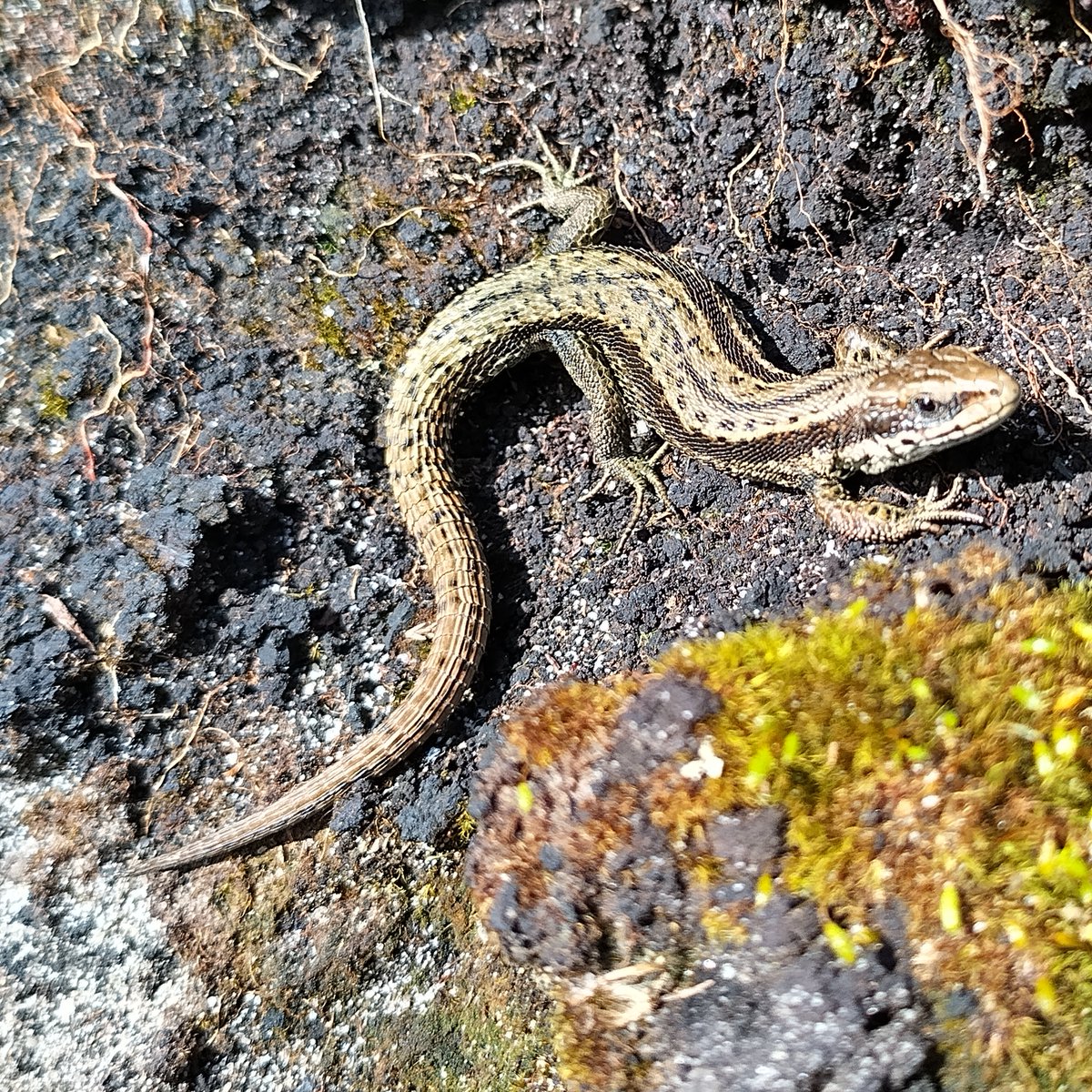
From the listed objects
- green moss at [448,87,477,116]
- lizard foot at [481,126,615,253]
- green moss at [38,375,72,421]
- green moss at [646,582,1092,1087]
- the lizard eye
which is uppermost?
green moss at [448,87,477,116]

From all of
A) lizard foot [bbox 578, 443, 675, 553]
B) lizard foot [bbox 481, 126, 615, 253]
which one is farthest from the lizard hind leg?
lizard foot [bbox 481, 126, 615, 253]

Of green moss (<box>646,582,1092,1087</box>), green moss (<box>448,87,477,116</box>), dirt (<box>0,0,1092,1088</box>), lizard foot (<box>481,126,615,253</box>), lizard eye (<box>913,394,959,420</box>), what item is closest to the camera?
green moss (<box>646,582,1092,1087</box>)

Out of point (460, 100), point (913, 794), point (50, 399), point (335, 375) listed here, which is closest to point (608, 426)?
point (335, 375)

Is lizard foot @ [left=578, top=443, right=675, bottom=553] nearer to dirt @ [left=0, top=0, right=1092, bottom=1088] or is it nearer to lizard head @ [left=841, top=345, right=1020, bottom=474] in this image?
dirt @ [left=0, top=0, right=1092, bottom=1088]

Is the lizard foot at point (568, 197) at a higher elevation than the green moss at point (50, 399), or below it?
below

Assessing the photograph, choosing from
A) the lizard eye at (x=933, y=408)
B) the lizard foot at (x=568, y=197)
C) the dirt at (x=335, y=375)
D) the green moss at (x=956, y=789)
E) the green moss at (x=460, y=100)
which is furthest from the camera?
the lizard foot at (x=568, y=197)

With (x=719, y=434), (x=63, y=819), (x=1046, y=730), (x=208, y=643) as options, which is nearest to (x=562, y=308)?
(x=719, y=434)

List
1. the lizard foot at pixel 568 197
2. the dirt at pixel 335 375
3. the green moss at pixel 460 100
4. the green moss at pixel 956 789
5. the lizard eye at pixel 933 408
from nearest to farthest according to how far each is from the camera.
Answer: the green moss at pixel 956 789
the dirt at pixel 335 375
the lizard eye at pixel 933 408
the green moss at pixel 460 100
the lizard foot at pixel 568 197

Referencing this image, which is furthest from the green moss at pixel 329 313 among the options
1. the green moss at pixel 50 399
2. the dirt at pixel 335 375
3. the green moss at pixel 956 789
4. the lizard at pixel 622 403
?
the green moss at pixel 956 789

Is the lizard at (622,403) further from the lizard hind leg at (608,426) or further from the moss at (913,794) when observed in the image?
the moss at (913,794)
